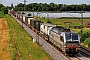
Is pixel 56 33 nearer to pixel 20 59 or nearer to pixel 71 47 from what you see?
pixel 71 47

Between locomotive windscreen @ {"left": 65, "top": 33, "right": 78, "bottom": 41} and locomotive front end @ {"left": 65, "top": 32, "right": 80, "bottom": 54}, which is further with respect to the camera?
locomotive windscreen @ {"left": 65, "top": 33, "right": 78, "bottom": 41}

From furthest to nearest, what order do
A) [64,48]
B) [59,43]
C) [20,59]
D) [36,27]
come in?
[36,27]
[59,43]
[64,48]
[20,59]

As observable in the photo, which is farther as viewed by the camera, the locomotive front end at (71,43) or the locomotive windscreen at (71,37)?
the locomotive windscreen at (71,37)

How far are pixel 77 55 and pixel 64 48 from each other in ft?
9.13

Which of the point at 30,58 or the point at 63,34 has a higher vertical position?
the point at 63,34

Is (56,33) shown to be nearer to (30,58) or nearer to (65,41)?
(65,41)

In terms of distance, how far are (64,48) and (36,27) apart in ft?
111

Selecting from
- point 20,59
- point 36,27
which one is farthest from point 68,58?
point 36,27

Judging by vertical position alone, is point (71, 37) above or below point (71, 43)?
above

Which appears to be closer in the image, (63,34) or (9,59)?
(9,59)

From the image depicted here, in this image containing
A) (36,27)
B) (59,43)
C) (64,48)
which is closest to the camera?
(64,48)

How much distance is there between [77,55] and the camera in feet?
115

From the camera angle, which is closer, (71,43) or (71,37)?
(71,43)

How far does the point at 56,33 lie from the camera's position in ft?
122
